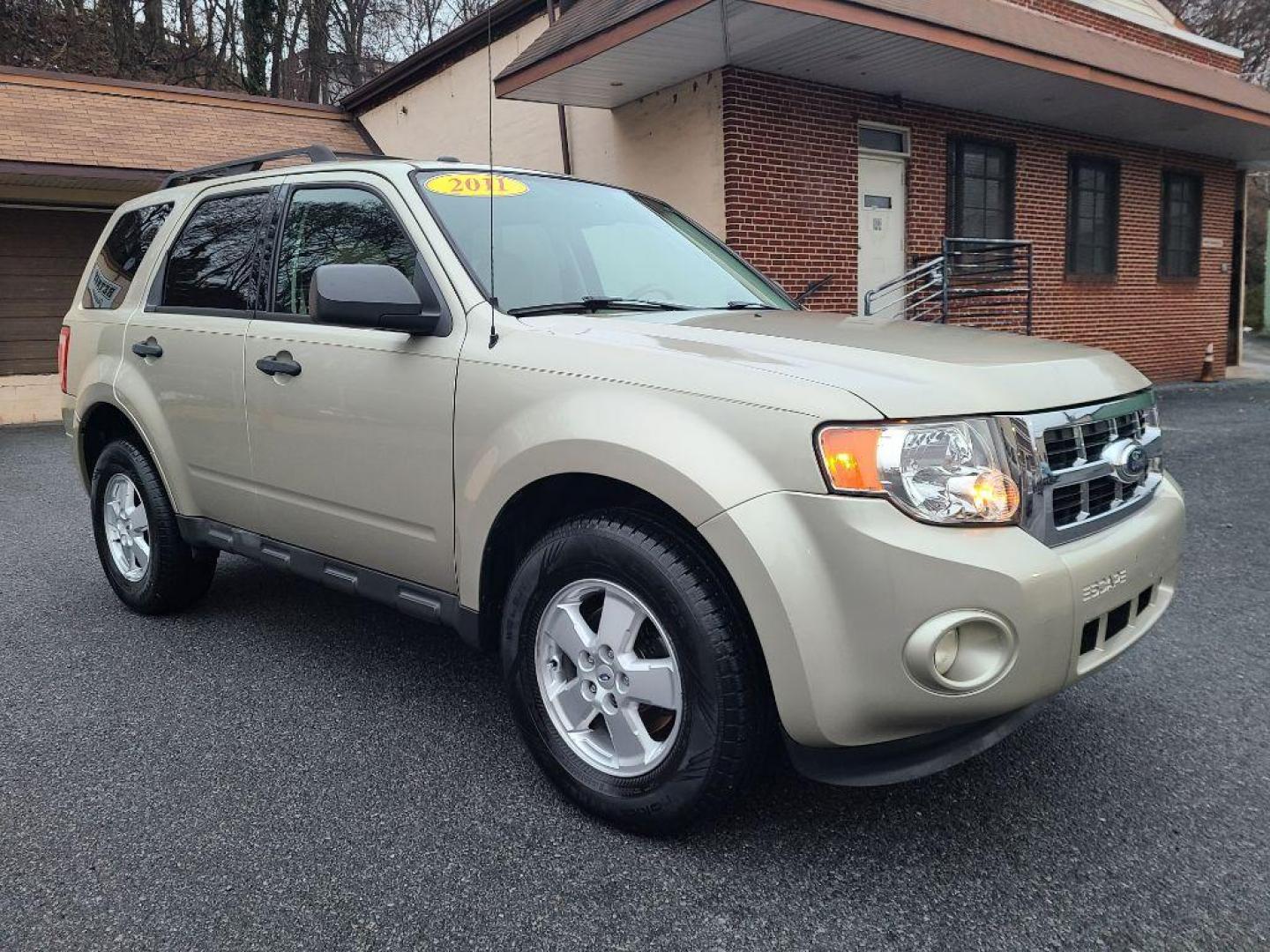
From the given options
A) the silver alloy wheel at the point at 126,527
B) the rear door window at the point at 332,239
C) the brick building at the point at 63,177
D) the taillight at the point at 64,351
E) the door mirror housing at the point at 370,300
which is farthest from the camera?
the brick building at the point at 63,177

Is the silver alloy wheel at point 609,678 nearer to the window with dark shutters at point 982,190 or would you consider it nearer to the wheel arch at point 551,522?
the wheel arch at point 551,522

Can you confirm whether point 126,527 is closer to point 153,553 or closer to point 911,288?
point 153,553

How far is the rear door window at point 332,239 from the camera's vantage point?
326 centimetres

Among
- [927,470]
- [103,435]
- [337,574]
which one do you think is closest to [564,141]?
[103,435]

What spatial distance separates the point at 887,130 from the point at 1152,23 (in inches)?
242

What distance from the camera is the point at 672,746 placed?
243 cm

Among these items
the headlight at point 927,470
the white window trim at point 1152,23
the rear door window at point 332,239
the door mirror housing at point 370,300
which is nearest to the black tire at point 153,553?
the rear door window at point 332,239

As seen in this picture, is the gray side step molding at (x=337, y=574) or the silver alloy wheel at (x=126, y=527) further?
the silver alloy wheel at (x=126, y=527)

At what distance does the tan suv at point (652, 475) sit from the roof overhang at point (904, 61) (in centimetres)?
477

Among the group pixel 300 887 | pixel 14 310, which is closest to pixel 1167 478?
pixel 300 887

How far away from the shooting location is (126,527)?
4.44 meters

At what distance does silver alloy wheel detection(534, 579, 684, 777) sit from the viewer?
2.47 metres

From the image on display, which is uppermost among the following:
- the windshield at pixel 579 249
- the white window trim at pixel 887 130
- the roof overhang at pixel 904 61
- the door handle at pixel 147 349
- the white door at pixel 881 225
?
the roof overhang at pixel 904 61

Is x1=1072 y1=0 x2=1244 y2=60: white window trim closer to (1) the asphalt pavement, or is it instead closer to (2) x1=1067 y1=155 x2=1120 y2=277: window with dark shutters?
(2) x1=1067 y1=155 x2=1120 y2=277: window with dark shutters
